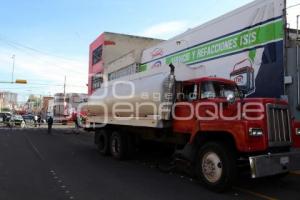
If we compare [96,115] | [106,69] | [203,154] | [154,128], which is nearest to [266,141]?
[203,154]

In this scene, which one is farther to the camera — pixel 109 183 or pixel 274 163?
pixel 109 183

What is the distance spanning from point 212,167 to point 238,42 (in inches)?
393

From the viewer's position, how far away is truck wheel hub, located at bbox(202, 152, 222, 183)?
8907 mm

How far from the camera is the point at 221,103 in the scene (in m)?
9.30

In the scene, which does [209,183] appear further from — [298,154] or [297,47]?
[297,47]

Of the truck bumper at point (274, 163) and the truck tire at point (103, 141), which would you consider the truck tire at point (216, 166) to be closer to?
the truck bumper at point (274, 163)

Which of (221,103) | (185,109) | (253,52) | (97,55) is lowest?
(185,109)

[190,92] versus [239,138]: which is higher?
[190,92]

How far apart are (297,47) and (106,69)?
31016 millimetres

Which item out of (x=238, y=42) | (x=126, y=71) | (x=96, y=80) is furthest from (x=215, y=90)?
(x=96, y=80)

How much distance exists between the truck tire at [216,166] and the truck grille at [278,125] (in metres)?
0.95

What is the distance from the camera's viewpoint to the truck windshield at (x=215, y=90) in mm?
10453

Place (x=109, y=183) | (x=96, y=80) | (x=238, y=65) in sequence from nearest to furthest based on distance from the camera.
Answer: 1. (x=109, y=183)
2. (x=238, y=65)
3. (x=96, y=80)

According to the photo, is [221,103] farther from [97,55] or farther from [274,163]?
[97,55]
